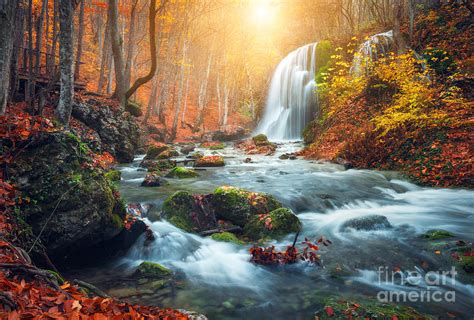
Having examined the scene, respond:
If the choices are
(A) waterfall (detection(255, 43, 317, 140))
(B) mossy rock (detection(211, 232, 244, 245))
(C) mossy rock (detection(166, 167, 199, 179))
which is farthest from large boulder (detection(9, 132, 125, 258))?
(A) waterfall (detection(255, 43, 317, 140))

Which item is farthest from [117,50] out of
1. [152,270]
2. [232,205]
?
[152,270]

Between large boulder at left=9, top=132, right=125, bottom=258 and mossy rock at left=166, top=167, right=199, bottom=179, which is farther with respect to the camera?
mossy rock at left=166, top=167, right=199, bottom=179

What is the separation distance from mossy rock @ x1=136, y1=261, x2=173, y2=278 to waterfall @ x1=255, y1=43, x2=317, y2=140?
21.2 metres

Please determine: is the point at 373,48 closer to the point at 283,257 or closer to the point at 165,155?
the point at 165,155

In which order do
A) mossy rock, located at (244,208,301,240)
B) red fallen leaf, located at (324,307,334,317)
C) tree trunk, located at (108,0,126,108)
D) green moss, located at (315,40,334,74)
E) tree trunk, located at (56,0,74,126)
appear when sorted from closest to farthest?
red fallen leaf, located at (324,307,334,317) < mossy rock, located at (244,208,301,240) < tree trunk, located at (56,0,74,126) < tree trunk, located at (108,0,126,108) < green moss, located at (315,40,334,74)

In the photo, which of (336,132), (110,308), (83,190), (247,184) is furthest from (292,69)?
(110,308)

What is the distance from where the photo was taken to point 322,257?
17.8 feet

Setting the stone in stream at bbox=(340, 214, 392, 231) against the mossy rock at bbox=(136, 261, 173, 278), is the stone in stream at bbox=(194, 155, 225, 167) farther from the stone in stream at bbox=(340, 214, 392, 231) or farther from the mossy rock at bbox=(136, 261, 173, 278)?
the mossy rock at bbox=(136, 261, 173, 278)

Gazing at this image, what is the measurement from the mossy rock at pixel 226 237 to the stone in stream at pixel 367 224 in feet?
8.05

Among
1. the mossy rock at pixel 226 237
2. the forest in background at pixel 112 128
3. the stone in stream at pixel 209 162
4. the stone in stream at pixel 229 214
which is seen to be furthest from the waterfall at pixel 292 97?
the mossy rock at pixel 226 237

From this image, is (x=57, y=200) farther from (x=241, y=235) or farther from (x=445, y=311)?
(x=445, y=311)

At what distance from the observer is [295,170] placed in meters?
12.8

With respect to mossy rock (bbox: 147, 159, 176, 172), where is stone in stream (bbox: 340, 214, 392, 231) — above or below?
below

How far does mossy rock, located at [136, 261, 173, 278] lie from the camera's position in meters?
4.68
